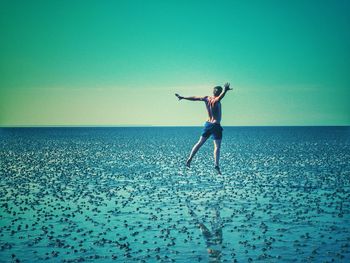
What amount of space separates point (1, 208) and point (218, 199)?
9488 mm

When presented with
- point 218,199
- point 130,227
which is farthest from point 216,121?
point 130,227

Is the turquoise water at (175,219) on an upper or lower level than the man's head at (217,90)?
lower

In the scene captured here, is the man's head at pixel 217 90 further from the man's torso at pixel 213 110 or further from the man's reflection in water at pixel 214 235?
the man's reflection in water at pixel 214 235

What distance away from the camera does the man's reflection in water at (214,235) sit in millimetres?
11680

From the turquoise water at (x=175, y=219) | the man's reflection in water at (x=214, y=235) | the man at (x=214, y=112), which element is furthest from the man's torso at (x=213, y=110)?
the man's reflection in water at (x=214, y=235)

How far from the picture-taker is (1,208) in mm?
18578

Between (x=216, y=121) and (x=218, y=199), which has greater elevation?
(x=216, y=121)

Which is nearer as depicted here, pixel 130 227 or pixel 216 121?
pixel 130 227

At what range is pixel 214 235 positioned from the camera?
13.6m

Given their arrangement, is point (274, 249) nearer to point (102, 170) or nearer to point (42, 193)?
point (42, 193)

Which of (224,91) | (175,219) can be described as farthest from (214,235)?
(224,91)

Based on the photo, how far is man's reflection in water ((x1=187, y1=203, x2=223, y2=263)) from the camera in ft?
38.3

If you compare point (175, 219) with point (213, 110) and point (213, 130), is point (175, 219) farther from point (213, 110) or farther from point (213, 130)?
point (213, 110)

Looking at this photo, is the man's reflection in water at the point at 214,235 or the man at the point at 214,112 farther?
the man at the point at 214,112
